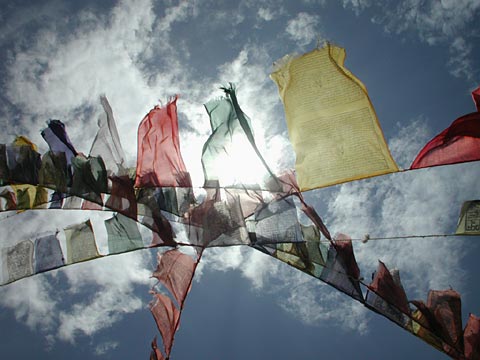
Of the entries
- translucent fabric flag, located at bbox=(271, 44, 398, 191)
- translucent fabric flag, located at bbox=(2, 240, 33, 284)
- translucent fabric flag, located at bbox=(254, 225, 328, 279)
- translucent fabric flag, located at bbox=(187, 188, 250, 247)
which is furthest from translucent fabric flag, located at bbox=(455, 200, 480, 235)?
translucent fabric flag, located at bbox=(2, 240, 33, 284)

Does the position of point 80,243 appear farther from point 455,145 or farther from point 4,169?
point 455,145

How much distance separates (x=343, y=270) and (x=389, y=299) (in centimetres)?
Result: 72

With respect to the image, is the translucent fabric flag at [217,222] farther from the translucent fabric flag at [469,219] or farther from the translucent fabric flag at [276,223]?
the translucent fabric flag at [469,219]

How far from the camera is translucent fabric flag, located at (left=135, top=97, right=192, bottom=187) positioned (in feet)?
17.5

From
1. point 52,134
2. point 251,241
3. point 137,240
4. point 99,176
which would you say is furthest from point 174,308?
point 52,134

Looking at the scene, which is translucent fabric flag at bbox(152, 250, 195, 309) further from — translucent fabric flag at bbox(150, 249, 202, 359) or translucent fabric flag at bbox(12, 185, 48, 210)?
translucent fabric flag at bbox(12, 185, 48, 210)

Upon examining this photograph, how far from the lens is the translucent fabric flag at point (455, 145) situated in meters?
4.87

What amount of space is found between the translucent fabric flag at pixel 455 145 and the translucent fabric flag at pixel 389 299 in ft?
5.39

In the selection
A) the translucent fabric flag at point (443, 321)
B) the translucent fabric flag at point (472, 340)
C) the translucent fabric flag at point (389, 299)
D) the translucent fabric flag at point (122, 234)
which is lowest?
the translucent fabric flag at point (472, 340)

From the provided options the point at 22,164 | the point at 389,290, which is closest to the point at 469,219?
the point at 389,290

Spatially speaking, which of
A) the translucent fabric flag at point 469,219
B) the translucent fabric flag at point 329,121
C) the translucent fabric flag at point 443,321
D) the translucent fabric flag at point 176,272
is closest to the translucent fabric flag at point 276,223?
the translucent fabric flag at point 329,121

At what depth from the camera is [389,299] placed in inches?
207

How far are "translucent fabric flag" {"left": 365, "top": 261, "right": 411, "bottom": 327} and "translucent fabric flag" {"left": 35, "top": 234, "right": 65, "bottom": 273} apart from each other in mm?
4288

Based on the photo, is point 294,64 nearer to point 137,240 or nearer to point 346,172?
point 346,172
